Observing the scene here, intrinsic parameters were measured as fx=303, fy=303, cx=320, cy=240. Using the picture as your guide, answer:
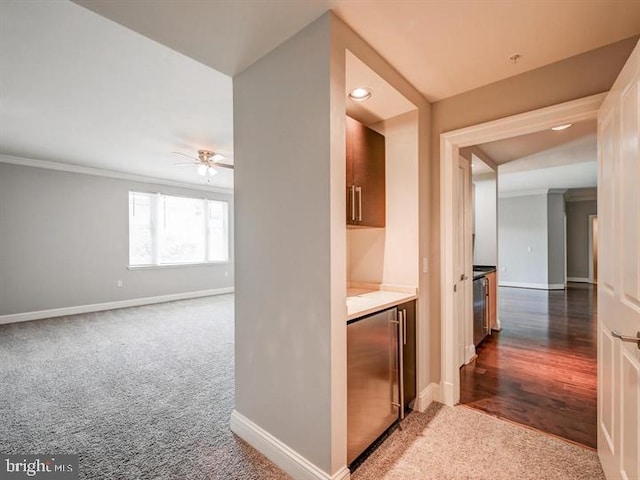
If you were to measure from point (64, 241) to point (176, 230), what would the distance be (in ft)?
6.63

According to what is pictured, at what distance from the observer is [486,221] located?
15.5 ft

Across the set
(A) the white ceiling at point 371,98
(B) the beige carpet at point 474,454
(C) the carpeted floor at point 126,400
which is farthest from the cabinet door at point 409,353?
(A) the white ceiling at point 371,98

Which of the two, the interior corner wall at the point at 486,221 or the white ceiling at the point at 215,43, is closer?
the white ceiling at the point at 215,43

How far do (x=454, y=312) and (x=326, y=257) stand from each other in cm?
147

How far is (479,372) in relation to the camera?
3.07 meters

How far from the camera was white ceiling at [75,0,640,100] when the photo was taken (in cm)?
148

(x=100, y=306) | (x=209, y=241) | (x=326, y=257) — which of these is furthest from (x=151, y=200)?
(x=326, y=257)

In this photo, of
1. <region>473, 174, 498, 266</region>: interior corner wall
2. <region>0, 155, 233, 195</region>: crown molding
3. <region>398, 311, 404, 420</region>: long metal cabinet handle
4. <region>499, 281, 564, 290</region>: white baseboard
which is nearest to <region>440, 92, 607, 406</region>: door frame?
<region>398, 311, 404, 420</region>: long metal cabinet handle

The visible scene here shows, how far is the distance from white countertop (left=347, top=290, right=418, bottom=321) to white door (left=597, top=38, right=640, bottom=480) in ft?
3.54

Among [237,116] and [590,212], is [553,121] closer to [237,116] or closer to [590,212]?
[237,116]

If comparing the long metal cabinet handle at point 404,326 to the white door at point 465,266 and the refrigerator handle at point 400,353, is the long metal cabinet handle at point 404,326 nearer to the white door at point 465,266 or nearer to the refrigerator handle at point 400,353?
the refrigerator handle at point 400,353

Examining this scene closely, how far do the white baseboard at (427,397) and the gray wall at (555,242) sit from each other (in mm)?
7625

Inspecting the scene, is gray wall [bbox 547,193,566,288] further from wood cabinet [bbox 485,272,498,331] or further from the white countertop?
the white countertop

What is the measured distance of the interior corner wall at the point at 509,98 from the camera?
1788 mm
